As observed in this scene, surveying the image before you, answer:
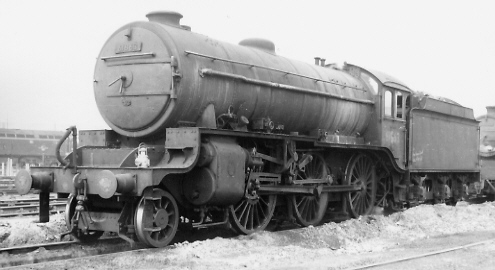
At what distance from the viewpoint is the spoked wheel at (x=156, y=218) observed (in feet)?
25.6

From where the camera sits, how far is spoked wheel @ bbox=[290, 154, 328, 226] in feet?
37.5

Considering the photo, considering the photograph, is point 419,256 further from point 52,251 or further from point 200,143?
point 52,251

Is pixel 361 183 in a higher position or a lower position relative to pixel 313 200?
higher

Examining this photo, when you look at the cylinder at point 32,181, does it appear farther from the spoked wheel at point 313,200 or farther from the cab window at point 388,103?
the cab window at point 388,103

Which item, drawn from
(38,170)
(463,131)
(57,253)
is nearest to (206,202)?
(57,253)

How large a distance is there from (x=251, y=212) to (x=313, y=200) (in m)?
2.29

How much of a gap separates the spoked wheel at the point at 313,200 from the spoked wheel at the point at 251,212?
3.40 ft

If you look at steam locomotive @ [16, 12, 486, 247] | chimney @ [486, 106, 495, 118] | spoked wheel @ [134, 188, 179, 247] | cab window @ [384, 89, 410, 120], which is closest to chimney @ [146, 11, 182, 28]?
steam locomotive @ [16, 12, 486, 247]

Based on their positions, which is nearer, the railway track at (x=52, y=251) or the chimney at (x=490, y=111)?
the railway track at (x=52, y=251)

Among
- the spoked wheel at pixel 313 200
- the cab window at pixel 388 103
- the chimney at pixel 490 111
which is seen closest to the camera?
the spoked wheel at pixel 313 200

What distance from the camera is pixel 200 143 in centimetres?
827

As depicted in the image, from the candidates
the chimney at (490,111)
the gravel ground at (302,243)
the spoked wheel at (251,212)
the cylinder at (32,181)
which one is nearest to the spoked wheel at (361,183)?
the gravel ground at (302,243)

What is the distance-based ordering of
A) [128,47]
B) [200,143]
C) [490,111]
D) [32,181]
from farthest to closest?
[490,111]
[128,47]
[32,181]
[200,143]

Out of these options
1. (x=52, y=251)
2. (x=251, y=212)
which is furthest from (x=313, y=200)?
(x=52, y=251)
